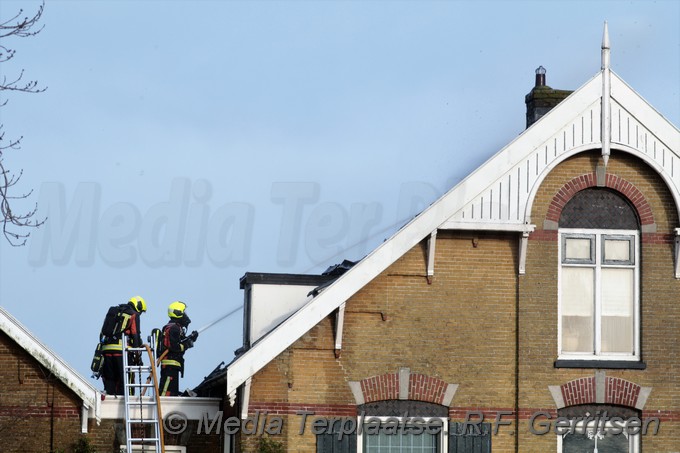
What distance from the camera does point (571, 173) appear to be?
2298 centimetres

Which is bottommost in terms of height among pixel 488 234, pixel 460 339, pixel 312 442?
pixel 312 442

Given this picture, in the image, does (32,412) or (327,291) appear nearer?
(327,291)

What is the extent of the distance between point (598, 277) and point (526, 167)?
2.07 m

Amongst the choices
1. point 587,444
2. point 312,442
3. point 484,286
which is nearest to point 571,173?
point 484,286

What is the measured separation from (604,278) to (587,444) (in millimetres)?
2591

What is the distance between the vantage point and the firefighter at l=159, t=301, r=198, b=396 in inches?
966

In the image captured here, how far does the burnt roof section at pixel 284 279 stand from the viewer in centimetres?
2559

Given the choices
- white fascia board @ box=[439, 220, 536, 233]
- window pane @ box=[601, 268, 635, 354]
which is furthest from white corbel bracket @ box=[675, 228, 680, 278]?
white fascia board @ box=[439, 220, 536, 233]

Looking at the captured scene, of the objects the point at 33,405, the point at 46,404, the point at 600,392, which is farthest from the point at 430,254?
the point at 33,405

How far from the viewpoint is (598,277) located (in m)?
22.9

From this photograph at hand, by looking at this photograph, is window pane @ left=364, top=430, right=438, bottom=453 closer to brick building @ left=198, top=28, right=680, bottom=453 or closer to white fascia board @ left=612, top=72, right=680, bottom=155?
brick building @ left=198, top=28, right=680, bottom=453

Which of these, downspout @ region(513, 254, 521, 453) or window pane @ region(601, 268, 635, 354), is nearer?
downspout @ region(513, 254, 521, 453)

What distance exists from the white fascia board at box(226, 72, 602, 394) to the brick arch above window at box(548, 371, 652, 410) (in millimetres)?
3182

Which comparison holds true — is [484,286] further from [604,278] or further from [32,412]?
[32,412]
